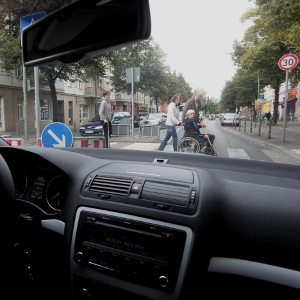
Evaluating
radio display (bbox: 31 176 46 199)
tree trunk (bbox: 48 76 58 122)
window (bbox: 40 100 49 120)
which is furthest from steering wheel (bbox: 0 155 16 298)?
window (bbox: 40 100 49 120)

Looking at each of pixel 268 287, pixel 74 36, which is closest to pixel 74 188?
pixel 74 36

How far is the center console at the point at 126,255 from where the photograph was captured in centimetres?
141

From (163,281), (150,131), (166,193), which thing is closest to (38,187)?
(166,193)

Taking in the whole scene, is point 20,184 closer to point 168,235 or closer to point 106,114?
point 168,235

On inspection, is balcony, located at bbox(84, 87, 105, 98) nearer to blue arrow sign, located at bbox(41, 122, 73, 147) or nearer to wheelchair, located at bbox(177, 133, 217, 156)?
blue arrow sign, located at bbox(41, 122, 73, 147)

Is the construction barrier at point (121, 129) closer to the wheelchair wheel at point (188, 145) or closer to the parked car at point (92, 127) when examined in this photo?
the parked car at point (92, 127)

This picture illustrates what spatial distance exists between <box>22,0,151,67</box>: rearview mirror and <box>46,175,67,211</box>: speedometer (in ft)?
2.55

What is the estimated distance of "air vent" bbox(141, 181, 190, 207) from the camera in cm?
148

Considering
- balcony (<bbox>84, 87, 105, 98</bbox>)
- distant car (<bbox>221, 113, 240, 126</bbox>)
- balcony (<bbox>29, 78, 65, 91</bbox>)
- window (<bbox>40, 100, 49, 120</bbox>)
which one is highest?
balcony (<bbox>29, 78, 65, 91</bbox>)

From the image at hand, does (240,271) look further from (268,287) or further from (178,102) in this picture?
(178,102)

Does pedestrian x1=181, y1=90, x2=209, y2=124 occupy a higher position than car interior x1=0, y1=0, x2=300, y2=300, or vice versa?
pedestrian x1=181, y1=90, x2=209, y2=124

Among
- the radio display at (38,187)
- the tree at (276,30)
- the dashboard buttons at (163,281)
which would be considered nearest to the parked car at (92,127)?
the radio display at (38,187)

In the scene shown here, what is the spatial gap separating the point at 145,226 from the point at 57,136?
306cm

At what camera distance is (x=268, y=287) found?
1365 mm
